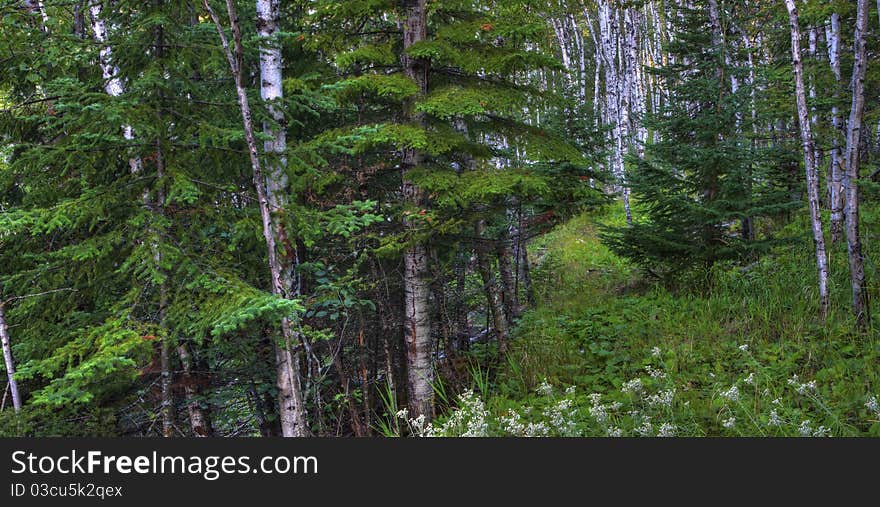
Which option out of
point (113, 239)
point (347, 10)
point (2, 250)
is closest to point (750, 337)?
point (347, 10)

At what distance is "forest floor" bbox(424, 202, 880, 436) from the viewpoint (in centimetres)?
445

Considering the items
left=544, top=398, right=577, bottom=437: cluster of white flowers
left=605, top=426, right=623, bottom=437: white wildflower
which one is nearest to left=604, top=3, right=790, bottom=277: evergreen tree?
left=544, top=398, right=577, bottom=437: cluster of white flowers

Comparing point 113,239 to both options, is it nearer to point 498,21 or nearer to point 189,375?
point 189,375

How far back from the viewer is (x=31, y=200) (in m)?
4.54

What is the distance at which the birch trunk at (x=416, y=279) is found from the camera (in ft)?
20.8

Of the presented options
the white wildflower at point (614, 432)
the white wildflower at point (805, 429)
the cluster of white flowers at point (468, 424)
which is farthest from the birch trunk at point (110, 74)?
the white wildflower at point (805, 429)

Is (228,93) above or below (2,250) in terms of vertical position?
above

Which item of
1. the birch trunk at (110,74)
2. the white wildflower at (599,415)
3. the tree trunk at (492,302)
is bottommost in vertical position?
the white wildflower at (599,415)

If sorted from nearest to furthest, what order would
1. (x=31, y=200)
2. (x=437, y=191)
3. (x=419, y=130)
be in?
(x=31, y=200) < (x=419, y=130) < (x=437, y=191)

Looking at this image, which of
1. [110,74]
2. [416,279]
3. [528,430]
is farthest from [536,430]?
[110,74]

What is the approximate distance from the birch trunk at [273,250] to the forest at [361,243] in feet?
0.13

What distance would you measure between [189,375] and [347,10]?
4.53 m

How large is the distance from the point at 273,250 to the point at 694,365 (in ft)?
16.2

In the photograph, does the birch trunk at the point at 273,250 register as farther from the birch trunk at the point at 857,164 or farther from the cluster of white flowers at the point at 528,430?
the birch trunk at the point at 857,164
